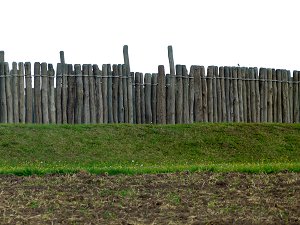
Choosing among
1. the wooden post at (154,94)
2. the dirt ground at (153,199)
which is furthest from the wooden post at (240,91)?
the dirt ground at (153,199)

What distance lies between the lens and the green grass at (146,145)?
1680 centimetres

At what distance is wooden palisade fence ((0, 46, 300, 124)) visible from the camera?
20250 millimetres

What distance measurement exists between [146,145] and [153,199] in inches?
390

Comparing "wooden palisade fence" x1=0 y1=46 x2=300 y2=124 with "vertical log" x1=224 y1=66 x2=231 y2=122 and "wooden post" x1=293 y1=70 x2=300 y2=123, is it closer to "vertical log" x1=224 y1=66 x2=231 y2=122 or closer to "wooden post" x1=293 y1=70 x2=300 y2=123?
"vertical log" x1=224 y1=66 x2=231 y2=122

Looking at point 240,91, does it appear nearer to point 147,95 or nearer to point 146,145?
point 147,95

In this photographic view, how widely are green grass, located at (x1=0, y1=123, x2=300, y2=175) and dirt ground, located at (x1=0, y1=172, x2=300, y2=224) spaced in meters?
5.40

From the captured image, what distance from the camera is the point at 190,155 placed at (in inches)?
706

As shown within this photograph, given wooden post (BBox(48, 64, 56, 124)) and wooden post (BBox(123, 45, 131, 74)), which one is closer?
wooden post (BBox(48, 64, 56, 124))

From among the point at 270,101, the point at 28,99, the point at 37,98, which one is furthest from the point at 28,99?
the point at 270,101

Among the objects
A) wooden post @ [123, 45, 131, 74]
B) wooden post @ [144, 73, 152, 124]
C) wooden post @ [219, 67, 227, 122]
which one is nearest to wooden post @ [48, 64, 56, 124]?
wooden post @ [123, 45, 131, 74]

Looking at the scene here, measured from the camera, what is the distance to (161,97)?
21.6m

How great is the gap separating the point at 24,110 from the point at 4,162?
4276 mm

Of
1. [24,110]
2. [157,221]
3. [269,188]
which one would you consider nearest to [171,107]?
[24,110]

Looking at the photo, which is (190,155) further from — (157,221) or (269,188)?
(157,221)
